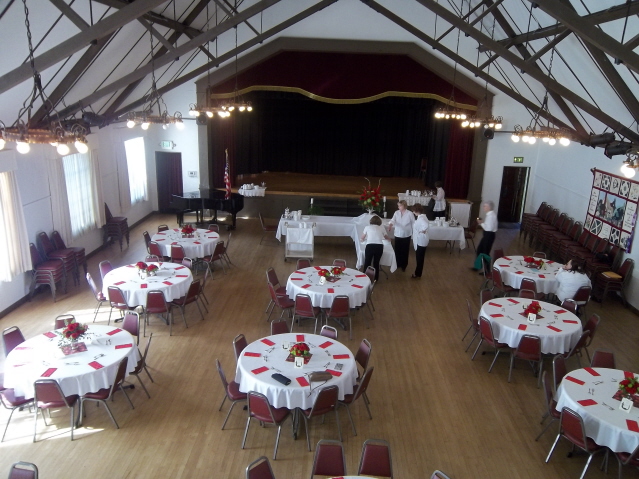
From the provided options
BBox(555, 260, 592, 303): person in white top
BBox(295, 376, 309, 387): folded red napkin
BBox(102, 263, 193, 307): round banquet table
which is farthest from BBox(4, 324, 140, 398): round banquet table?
BBox(555, 260, 592, 303): person in white top

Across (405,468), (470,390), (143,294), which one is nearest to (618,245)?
(470,390)

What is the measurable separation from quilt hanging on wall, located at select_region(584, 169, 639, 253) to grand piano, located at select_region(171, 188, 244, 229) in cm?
1022

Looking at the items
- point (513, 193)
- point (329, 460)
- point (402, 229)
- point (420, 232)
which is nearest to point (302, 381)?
point (329, 460)

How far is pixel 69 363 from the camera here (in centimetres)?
660

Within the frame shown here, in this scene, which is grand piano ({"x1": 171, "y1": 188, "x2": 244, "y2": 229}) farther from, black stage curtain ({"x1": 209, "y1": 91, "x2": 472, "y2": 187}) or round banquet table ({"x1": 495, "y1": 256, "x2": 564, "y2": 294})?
round banquet table ({"x1": 495, "y1": 256, "x2": 564, "y2": 294})

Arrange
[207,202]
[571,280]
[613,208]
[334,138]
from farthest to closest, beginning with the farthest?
1. [334,138]
2. [207,202]
3. [613,208]
4. [571,280]

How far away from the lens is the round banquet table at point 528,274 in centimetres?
1039

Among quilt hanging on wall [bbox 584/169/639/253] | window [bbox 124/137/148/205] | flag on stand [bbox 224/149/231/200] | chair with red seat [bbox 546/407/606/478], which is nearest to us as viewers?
chair with red seat [bbox 546/407/606/478]

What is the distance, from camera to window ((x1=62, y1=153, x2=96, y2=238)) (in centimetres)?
1287

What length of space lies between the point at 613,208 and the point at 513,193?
571 centimetres

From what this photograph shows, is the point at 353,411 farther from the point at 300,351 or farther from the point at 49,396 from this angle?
the point at 49,396

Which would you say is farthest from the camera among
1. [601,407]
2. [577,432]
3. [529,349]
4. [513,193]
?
[513,193]

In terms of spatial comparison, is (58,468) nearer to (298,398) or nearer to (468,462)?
(298,398)

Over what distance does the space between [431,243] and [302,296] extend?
26.8ft
